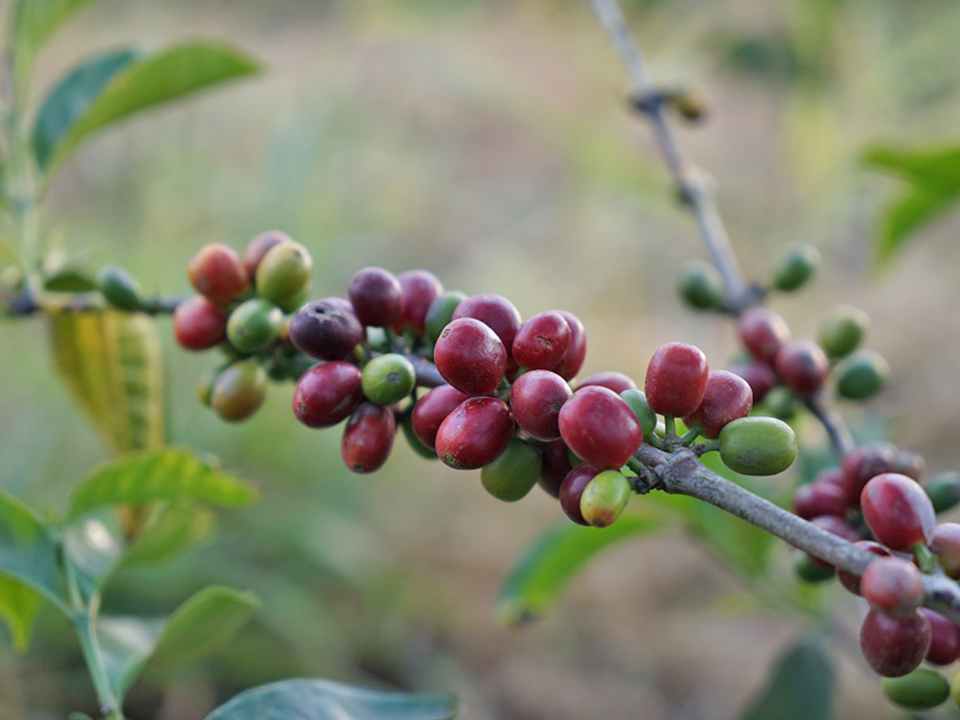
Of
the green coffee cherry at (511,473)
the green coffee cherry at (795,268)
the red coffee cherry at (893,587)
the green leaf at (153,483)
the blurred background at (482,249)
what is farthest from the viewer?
the blurred background at (482,249)

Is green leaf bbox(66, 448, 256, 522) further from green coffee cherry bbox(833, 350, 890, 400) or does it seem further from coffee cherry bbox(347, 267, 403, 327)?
green coffee cherry bbox(833, 350, 890, 400)

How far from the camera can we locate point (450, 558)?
7.57 ft

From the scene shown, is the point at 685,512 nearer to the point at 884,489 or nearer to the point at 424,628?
the point at 884,489

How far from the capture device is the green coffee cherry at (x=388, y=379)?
19.8 inches

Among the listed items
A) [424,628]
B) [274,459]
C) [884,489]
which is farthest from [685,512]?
[274,459]

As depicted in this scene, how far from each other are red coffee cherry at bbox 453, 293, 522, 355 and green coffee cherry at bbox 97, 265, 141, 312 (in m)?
0.30

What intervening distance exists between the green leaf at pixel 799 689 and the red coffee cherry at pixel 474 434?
0.54m

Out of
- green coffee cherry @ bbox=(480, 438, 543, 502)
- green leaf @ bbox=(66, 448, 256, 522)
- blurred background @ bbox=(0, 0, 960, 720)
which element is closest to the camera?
green coffee cherry @ bbox=(480, 438, 543, 502)

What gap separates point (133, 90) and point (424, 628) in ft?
4.64

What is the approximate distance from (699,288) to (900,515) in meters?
0.46

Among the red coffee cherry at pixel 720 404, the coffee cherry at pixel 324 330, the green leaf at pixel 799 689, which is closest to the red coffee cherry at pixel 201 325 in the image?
the coffee cherry at pixel 324 330

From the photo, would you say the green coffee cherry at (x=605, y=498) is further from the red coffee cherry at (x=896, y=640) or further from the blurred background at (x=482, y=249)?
the blurred background at (x=482, y=249)

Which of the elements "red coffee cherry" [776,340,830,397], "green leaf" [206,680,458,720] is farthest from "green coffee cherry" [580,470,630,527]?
"red coffee cherry" [776,340,830,397]

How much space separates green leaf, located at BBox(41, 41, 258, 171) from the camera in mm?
867
